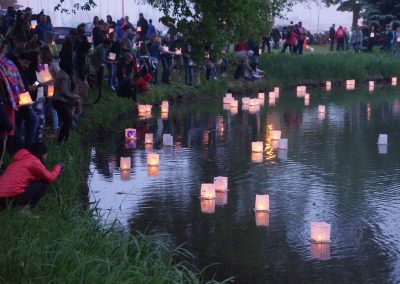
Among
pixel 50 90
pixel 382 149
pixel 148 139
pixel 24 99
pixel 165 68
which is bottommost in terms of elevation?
pixel 382 149

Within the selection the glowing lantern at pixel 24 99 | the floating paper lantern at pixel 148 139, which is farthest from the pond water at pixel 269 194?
the glowing lantern at pixel 24 99

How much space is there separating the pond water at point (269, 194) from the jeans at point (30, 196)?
2.73 feet

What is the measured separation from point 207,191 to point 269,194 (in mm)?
1002

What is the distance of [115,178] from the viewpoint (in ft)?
47.6

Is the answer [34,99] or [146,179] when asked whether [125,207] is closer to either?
[146,179]

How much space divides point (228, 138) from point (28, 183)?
10.1 meters

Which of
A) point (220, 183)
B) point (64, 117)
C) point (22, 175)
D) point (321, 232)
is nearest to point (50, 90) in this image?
point (64, 117)

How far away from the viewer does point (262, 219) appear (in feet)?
38.4

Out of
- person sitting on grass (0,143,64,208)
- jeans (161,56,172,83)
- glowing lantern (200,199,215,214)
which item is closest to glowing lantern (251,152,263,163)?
glowing lantern (200,199,215,214)

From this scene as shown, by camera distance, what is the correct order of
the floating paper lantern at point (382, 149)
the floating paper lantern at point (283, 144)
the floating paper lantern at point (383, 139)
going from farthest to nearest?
the floating paper lantern at point (383, 139) → the floating paper lantern at point (283, 144) → the floating paper lantern at point (382, 149)

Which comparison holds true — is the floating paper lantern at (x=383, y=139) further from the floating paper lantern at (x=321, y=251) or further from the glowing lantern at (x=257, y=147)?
the floating paper lantern at (x=321, y=251)

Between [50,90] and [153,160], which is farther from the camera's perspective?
[50,90]

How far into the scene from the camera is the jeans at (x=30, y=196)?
988cm

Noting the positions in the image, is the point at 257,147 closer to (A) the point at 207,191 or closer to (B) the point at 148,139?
(B) the point at 148,139
